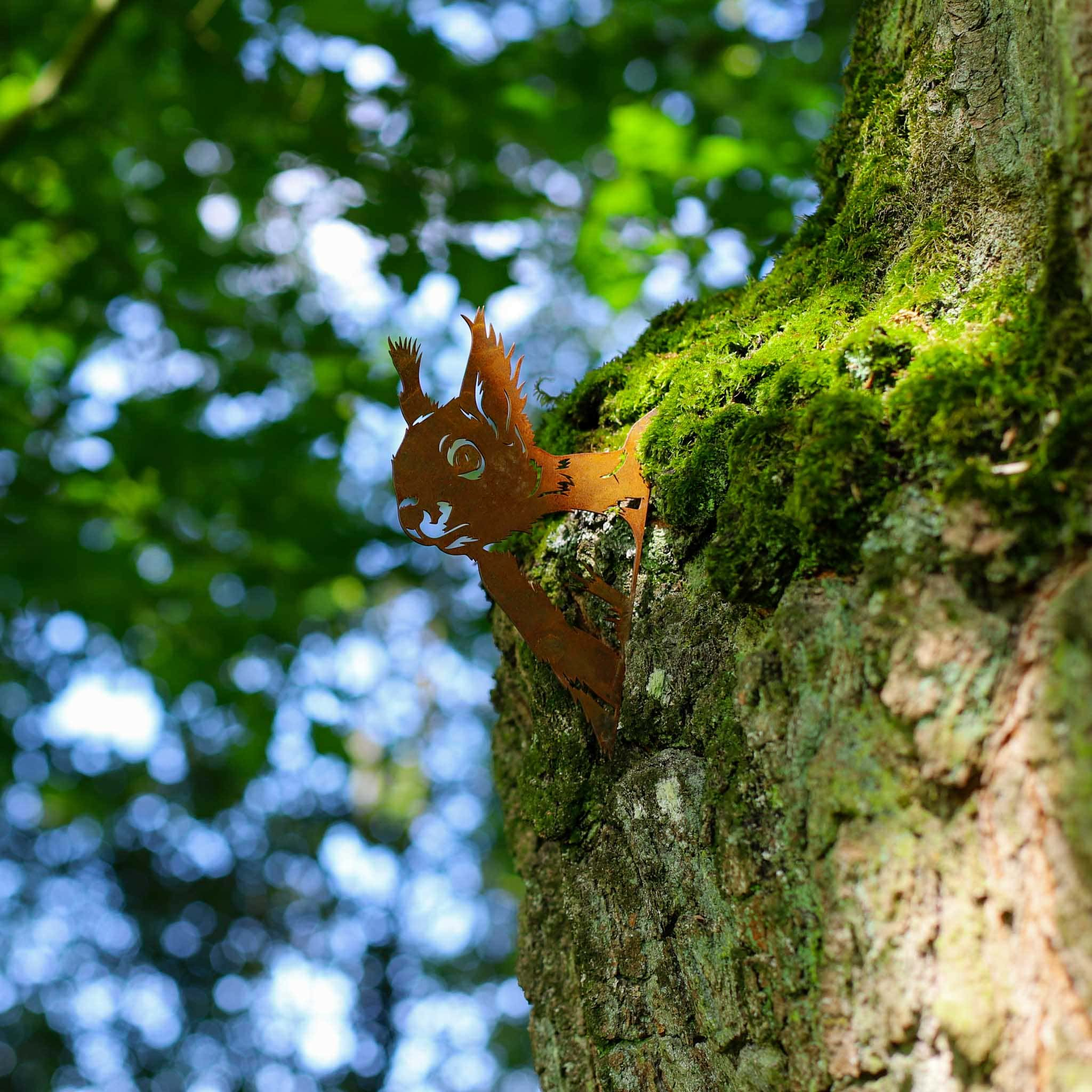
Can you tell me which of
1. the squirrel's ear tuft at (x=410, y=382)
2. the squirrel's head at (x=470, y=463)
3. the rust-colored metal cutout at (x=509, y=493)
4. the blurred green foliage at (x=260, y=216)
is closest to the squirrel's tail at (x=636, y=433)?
the rust-colored metal cutout at (x=509, y=493)

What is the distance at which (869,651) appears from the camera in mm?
1146

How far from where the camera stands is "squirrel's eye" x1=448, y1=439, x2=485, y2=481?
5.21 ft

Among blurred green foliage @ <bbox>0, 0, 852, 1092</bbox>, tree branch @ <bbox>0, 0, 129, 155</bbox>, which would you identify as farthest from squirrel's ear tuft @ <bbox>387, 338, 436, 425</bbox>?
tree branch @ <bbox>0, 0, 129, 155</bbox>

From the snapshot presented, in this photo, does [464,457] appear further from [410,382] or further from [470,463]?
[410,382]

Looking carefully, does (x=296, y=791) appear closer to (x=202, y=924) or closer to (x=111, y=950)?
(x=202, y=924)

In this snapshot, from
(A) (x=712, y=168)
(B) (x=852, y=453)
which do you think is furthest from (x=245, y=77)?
(B) (x=852, y=453)

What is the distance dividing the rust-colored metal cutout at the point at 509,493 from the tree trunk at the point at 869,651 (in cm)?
5

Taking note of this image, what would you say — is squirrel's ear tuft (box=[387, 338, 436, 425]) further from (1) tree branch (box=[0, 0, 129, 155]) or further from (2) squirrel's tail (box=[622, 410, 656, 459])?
(1) tree branch (box=[0, 0, 129, 155])

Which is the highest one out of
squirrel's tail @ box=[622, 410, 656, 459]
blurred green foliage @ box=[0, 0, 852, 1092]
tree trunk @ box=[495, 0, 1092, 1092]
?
blurred green foliage @ box=[0, 0, 852, 1092]

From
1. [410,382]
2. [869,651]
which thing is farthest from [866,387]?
[410,382]

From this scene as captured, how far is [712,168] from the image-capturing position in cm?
393

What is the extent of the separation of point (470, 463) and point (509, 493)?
3.2 inches

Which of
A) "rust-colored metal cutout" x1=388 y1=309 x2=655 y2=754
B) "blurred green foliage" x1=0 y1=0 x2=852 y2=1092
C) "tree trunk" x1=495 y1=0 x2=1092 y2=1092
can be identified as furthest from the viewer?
"blurred green foliage" x1=0 y1=0 x2=852 y2=1092

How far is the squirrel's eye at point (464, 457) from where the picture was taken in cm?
159
